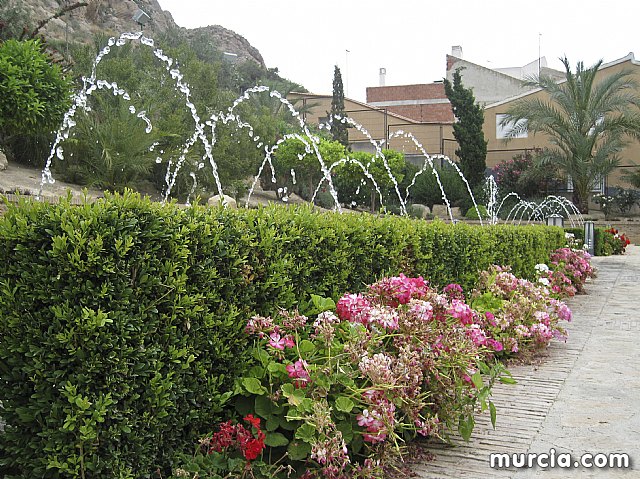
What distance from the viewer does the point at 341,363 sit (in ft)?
9.52

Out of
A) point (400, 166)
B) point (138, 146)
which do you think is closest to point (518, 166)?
point (400, 166)

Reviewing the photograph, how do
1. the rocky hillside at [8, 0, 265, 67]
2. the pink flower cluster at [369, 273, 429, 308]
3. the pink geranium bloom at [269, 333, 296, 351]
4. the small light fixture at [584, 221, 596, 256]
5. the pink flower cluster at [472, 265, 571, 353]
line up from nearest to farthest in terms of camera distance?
the pink geranium bloom at [269, 333, 296, 351] < the pink flower cluster at [369, 273, 429, 308] < the pink flower cluster at [472, 265, 571, 353] < the small light fixture at [584, 221, 596, 256] < the rocky hillside at [8, 0, 265, 67]

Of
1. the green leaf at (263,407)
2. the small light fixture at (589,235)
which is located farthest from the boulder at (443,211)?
the green leaf at (263,407)

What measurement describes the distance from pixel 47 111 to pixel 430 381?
292 inches

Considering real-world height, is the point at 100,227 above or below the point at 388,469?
above

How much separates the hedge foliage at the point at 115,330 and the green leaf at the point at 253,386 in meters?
0.10

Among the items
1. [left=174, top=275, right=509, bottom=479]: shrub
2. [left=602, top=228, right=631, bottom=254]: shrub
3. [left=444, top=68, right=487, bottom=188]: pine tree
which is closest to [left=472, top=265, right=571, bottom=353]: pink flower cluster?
[left=174, top=275, right=509, bottom=479]: shrub

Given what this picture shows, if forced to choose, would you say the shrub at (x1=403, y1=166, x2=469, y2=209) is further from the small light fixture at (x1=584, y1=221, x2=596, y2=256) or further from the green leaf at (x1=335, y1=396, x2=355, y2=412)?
the green leaf at (x1=335, y1=396, x2=355, y2=412)

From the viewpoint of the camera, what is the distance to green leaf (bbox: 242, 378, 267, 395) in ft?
8.83

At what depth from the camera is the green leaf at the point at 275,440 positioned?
2.61 m

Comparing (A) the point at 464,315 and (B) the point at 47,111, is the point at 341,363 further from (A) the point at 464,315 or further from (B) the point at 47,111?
(B) the point at 47,111

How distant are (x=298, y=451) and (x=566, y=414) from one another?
1.84m

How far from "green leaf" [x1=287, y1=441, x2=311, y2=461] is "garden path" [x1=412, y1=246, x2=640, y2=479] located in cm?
Result: 61

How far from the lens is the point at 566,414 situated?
367cm
